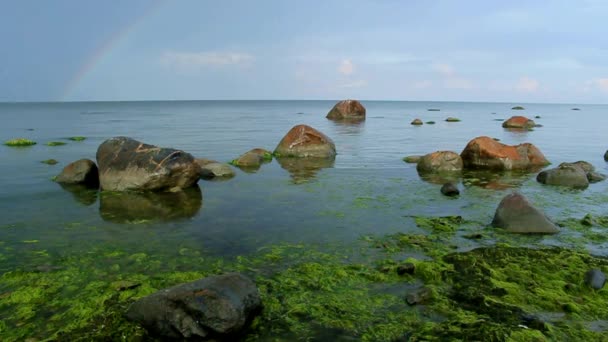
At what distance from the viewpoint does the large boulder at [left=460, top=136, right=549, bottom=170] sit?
20641 mm

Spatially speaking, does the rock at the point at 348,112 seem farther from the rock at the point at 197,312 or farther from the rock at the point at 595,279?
the rock at the point at 197,312

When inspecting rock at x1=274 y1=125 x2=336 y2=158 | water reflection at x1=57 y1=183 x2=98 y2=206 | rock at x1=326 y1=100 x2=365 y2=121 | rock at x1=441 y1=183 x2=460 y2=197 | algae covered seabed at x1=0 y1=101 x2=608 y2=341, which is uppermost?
rock at x1=326 y1=100 x2=365 y2=121

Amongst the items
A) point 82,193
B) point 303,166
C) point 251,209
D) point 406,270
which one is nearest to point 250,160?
point 303,166

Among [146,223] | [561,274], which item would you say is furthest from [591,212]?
[146,223]

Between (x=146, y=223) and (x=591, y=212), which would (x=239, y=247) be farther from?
(x=591, y=212)

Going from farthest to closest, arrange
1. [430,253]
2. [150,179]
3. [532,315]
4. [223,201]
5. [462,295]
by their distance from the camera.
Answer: [150,179], [223,201], [430,253], [462,295], [532,315]

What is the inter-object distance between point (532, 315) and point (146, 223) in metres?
9.96

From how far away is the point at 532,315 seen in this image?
6715mm

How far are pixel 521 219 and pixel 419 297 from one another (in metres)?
5.56

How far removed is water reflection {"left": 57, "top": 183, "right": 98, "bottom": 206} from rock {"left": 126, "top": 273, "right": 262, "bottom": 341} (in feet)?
30.8

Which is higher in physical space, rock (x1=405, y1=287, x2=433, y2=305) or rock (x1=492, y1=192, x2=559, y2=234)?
rock (x1=492, y1=192, x2=559, y2=234)

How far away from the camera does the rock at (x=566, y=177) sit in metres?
17.1

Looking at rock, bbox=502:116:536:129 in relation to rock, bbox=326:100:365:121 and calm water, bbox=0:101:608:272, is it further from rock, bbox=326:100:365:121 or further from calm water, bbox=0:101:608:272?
calm water, bbox=0:101:608:272

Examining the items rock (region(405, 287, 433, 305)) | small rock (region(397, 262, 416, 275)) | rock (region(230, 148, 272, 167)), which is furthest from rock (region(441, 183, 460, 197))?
rock (region(230, 148, 272, 167))
